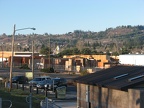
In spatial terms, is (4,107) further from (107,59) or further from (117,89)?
Answer: (107,59)

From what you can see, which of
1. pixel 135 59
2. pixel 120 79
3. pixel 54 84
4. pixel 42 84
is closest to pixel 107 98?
pixel 120 79

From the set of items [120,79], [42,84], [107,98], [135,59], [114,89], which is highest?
[135,59]

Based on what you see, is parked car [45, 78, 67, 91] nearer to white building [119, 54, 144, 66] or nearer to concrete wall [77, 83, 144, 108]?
concrete wall [77, 83, 144, 108]

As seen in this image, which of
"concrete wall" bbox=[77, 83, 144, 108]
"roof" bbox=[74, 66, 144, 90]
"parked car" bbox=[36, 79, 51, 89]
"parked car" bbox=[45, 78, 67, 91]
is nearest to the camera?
"concrete wall" bbox=[77, 83, 144, 108]

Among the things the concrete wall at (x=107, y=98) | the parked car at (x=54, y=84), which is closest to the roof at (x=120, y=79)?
the concrete wall at (x=107, y=98)

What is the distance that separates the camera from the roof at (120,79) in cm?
1770

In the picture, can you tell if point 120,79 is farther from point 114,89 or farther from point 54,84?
point 54,84

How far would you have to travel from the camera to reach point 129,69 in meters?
22.0

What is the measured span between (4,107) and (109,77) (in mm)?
6463

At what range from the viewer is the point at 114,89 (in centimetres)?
A: 1891

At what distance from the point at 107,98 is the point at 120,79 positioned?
52.3 inches

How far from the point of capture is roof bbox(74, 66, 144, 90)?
58.1 feet

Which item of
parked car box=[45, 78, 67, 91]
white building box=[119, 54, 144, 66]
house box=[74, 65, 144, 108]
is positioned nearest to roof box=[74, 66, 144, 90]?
house box=[74, 65, 144, 108]

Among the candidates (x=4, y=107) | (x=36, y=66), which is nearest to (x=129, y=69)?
(x=4, y=107)
